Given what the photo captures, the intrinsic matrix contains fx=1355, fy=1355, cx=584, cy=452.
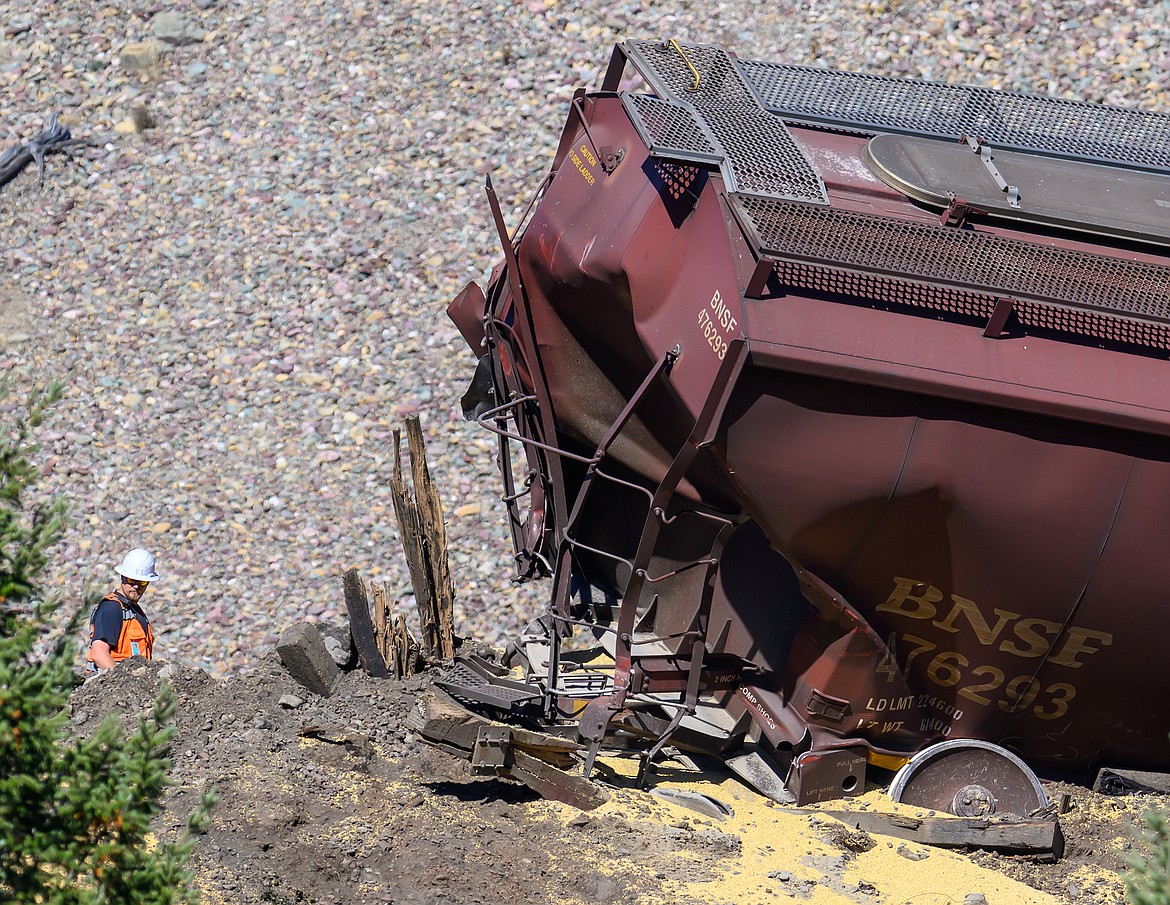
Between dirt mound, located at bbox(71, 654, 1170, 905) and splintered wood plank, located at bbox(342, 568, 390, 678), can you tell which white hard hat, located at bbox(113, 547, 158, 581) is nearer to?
dirt mound, located at bbox(71, 654, 1170, 905)

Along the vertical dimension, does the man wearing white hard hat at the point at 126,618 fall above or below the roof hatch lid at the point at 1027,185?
below

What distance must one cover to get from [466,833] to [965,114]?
4.88 meters

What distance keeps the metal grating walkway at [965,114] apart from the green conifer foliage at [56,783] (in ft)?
16.1

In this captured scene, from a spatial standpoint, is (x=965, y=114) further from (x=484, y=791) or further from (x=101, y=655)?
(x=101, y=655)

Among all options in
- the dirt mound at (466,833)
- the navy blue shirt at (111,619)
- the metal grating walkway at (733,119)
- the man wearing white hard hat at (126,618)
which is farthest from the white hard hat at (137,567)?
the metal grating walkway at (733,119)

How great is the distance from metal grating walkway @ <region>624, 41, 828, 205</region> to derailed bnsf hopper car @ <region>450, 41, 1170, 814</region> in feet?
0.08

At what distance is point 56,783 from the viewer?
3.71 meters

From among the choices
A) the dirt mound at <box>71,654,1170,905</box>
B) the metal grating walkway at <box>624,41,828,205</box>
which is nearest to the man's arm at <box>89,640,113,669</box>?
the dirt mound at <box>71,654,1170,905</box>

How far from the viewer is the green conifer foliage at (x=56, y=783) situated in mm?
3605

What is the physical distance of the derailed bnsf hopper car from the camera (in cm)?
602

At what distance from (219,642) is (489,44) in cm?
710

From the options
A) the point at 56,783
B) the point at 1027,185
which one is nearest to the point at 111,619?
the point at 56,783

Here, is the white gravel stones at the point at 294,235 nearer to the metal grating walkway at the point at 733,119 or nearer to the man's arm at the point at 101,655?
the man's arm at the point at 101,655

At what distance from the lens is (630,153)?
7.30m
